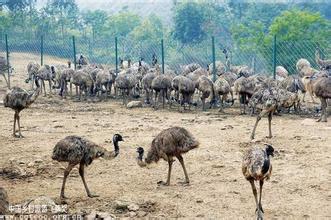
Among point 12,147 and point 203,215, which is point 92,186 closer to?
point 203,215

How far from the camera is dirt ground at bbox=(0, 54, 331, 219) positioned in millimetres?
7445

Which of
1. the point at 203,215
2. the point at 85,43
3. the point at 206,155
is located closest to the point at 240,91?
the point at 206,155

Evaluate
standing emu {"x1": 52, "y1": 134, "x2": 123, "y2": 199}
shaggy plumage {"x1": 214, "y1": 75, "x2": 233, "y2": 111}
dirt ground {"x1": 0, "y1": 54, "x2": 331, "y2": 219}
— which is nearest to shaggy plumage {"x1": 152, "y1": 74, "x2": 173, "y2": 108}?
dirt ground {"x1": 0, "y1": 54, "x2": 331, "y2": 219}

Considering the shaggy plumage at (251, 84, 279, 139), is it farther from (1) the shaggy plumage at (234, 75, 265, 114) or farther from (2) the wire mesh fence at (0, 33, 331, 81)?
(2) the wire mesh fence at (0, 33, 331, 81)

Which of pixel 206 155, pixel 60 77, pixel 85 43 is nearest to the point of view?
pixel 206 155

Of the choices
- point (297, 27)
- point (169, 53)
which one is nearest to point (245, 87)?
point (297, 27)

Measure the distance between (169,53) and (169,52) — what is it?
263 mm

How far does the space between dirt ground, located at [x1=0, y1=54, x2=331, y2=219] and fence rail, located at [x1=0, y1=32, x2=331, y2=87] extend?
5.68 meters

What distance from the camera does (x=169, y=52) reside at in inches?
1184

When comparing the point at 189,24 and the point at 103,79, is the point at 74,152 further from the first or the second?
the point at 189,24

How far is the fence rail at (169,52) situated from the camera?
72.7 feet

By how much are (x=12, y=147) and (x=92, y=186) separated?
3.16 metres

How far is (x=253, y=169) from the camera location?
6645 millimetres

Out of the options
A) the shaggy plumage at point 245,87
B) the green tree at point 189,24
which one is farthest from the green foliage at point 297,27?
the shaggy plumage at point 245,87
